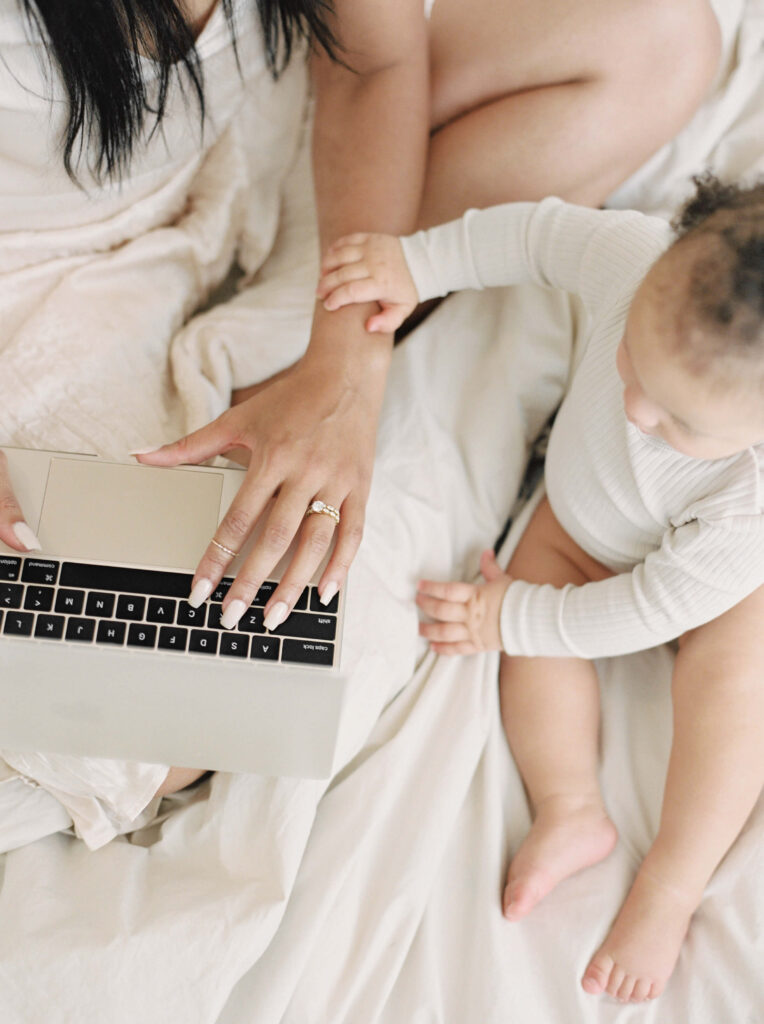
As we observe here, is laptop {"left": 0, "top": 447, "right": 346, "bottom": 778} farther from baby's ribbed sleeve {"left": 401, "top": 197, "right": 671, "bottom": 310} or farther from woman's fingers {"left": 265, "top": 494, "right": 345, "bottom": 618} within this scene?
baby's ribbed sleeve {"left": 401, "top": 197, "right": 671, "bottom": 310}

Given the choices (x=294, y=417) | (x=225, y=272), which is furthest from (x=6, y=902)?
(x=225, y=272)

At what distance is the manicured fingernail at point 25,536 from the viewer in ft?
2.23

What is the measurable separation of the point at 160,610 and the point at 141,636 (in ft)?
0.08

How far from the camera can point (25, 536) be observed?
0.68 m

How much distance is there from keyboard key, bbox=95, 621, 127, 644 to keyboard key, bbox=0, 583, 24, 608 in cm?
7

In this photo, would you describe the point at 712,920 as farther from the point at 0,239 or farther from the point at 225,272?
the point at 0,239

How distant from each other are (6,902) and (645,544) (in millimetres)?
683

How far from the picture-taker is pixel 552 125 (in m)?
0.95

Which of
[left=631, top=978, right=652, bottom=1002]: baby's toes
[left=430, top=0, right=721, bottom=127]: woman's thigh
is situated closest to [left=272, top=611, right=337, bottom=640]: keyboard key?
[left=631, top=978, right=652, bottom=1002]: baby's toes

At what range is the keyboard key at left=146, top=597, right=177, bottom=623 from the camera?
0.69m

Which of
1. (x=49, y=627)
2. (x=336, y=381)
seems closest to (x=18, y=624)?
(x=49, y=627)

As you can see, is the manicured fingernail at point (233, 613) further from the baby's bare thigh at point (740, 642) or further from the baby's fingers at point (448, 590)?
the baby's bare thigh at point (740, 642)

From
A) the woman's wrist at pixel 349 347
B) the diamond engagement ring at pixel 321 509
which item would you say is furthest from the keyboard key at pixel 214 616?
the woman's wrist at pixel 349 347

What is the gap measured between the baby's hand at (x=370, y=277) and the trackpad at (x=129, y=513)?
25 centimetres
